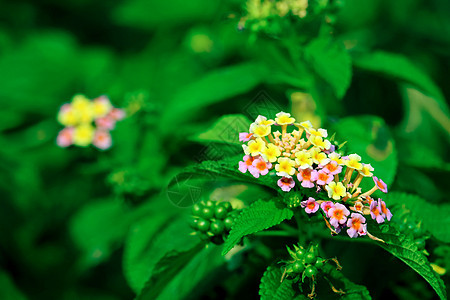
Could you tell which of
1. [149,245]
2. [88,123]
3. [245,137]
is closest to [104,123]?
[88,123]

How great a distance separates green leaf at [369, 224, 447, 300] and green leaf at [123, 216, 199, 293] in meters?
0.62

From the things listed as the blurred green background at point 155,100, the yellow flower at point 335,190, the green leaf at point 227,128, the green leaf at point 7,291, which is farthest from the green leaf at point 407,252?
the green leaf at point 7,291

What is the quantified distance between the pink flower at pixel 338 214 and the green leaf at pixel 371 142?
1.33 ft

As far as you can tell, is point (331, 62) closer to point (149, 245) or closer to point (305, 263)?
point (305, 263)

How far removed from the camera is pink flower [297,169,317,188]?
108 cm

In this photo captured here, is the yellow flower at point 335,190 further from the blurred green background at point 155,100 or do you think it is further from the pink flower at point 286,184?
the blurred green background at point 155,100

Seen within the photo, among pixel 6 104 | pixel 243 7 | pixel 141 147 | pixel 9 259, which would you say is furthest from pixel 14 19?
pixel 243 7

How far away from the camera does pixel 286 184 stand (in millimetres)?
1107

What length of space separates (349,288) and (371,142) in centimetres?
58

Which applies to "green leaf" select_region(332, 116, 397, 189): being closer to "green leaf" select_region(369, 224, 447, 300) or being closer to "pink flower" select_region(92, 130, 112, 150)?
"green leaf" select_region(369, 224, 447, 300)

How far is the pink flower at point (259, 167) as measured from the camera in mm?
1098

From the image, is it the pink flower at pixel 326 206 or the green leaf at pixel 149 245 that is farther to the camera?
the green leaf at pixel 149 245

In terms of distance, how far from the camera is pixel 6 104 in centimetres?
306

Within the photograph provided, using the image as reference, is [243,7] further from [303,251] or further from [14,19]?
[14,19]
